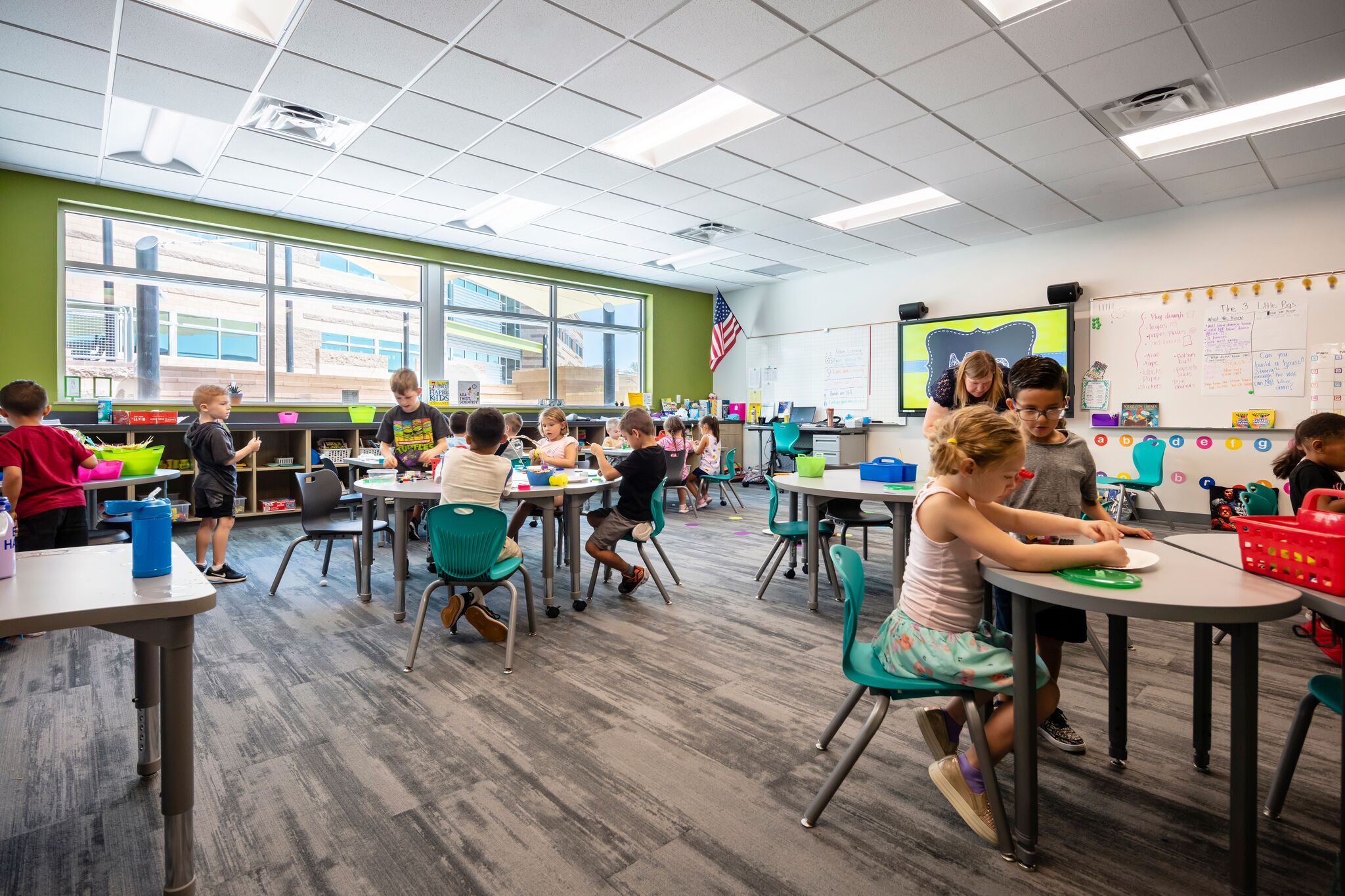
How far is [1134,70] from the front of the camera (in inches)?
141

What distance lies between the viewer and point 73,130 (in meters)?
4.39

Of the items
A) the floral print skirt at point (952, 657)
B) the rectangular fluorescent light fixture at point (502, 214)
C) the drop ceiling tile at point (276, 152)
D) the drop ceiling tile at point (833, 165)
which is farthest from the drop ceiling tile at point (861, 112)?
the drop ceiling tile at point (276, 152)

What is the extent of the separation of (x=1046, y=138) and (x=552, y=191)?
3.70 meters

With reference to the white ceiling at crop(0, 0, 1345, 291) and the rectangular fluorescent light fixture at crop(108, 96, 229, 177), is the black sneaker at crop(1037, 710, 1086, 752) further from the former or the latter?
the rectangular fluorescent light fixture at crop(108, 96, 229, 177)

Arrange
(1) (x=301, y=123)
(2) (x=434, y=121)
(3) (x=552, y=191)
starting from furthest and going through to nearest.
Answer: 1. (3) (x=552, y=191)
2. (1) (x=301, y=123)
3. (2) (x=434, y=121)

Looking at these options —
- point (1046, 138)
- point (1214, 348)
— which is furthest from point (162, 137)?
point (1214, 348)

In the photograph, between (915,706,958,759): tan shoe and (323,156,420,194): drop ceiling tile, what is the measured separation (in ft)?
16.9

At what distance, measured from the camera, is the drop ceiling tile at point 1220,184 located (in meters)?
5.03

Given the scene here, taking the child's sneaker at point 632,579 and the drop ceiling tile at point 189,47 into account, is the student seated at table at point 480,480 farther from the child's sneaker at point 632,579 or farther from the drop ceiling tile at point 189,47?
the drop ceiling tile at point 189,47

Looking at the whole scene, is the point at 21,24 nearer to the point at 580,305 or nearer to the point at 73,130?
the point at 73,130

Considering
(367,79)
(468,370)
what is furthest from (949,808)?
(468,370)

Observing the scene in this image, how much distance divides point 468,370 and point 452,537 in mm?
5502

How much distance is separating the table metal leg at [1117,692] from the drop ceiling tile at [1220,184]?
480 centimetres

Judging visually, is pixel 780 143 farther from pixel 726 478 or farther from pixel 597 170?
pixel 726 478
